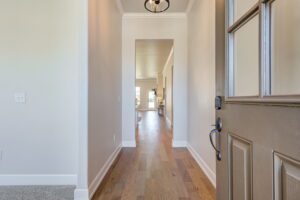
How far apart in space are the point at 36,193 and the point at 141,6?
361 centimetres

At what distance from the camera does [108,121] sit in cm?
330

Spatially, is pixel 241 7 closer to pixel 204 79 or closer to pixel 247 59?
pixel 247 59

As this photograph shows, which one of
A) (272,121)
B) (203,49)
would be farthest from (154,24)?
(272,121)

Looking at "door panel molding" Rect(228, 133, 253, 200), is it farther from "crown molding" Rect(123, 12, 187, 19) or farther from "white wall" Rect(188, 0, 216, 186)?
"crown molding" Rect(123, 12, 187, 19)

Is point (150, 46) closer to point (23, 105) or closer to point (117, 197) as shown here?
point (23, 105)

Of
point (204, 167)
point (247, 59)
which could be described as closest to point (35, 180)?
point (204, 167)

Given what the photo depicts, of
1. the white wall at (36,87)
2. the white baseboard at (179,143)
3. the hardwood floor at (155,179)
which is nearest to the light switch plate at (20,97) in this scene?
the white wall at (36,87)

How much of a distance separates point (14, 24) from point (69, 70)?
2.88 ft

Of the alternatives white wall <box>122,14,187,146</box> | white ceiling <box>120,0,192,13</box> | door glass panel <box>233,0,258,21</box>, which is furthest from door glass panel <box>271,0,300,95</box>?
white wall <box>122,14,187,146</box>

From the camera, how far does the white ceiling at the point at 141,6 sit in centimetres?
404

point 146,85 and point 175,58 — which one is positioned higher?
point 146,85

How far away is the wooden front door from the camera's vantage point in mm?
647

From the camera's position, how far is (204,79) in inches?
122

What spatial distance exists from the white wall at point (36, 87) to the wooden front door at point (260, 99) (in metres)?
2.02
